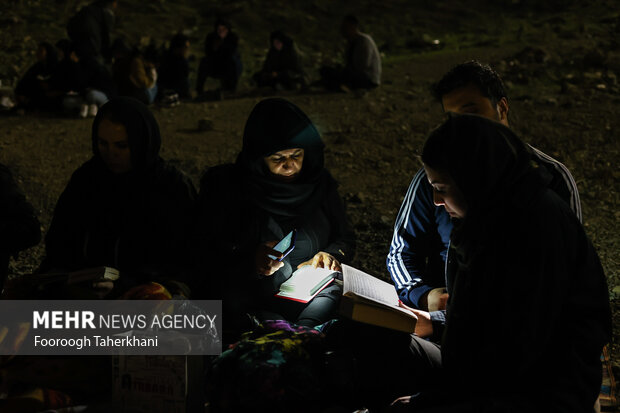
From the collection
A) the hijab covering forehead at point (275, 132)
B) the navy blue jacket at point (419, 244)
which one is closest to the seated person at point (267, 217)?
the hijab covering forehead at point (275, 132)

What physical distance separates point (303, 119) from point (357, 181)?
337 cm

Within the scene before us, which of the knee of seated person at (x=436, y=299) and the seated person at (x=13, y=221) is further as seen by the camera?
the seated person at (x=13, y=221)

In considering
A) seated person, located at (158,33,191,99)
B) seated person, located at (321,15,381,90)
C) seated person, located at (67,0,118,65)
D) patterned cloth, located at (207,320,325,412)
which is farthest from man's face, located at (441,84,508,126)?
seated person, located at (158,33,191,99)

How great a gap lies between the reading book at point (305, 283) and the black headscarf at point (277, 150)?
297mm

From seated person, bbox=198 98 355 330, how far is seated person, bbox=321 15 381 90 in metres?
6.46

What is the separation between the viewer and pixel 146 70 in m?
8.90

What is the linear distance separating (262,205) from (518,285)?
1536mm

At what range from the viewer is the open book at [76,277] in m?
2.96

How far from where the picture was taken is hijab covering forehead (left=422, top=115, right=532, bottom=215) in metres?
1.96

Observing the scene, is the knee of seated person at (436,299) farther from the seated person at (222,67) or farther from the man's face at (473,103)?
the seated person at (222,67)

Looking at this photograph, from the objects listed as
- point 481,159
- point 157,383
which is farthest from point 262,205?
point 481,159

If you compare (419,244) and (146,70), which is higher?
(146,70)

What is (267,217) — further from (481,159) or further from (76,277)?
(481,159)

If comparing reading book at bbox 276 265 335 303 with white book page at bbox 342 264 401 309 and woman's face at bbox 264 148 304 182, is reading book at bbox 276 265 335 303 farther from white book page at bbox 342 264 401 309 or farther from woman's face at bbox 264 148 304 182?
woman's face at bbox 264 148 304 182
